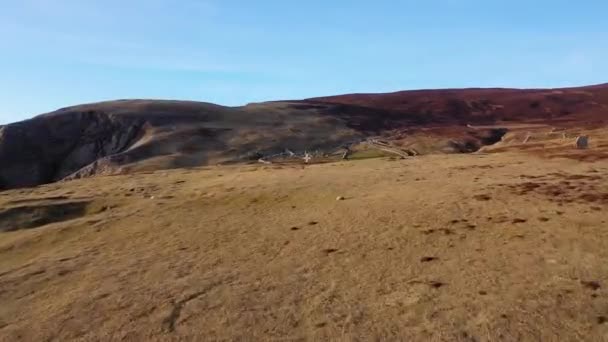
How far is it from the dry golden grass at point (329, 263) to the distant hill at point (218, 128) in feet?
104

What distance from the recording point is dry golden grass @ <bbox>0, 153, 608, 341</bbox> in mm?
11672

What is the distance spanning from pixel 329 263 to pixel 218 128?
58.9 meters

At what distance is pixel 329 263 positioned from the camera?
50.3 ft

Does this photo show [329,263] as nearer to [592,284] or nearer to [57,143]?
[592,284]

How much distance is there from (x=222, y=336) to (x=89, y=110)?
75.4 m

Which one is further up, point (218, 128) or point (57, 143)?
point (218, 128)

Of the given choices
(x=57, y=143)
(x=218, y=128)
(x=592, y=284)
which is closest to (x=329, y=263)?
(x=592, y=284)

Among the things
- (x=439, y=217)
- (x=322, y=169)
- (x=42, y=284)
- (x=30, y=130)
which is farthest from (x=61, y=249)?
(x=30, y=130)

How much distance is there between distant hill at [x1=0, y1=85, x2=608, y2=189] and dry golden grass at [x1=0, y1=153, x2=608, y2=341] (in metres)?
31.7

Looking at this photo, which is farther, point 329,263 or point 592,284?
point 329,263

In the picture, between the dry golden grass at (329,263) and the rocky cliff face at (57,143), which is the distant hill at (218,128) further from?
the dry golden grass at (329,263)

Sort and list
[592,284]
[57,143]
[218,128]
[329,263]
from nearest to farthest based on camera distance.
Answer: [592,284] < [329,263] < [218,128] < [57,143]

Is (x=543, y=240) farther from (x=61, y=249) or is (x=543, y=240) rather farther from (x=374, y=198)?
(x=61, y=249)

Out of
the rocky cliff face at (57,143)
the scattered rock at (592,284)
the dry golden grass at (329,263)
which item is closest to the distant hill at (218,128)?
the rocky cliff face at (57,143)
